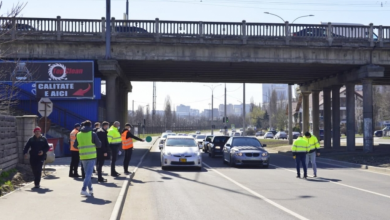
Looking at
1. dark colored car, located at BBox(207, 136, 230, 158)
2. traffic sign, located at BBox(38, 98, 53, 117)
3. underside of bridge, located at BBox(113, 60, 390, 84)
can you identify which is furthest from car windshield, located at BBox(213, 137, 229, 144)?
traffic sign, located at BBox(38, 98, 53, 117)

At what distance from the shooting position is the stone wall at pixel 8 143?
15177mm

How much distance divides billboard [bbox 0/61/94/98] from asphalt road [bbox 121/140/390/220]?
14.0m

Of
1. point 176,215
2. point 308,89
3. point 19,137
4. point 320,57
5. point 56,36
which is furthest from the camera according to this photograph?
point 308,89

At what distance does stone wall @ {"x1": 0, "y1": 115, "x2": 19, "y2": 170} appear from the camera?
598 inches

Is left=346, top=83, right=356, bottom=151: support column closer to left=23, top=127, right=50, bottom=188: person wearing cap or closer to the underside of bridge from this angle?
Answer: the underside of bridge

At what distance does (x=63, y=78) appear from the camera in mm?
31375

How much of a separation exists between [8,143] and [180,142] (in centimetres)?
845

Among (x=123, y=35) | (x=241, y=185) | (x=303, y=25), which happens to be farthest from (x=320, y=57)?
(x=241, y=185)

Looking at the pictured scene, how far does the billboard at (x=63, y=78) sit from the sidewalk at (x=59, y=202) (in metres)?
17.3

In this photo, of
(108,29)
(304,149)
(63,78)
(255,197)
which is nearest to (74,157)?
(255,197)

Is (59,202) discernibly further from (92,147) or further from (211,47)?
(211,47)

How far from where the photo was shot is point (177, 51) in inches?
1238

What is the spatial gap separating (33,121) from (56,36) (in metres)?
13.5

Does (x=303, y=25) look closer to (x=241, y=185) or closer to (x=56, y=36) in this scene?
(x=56, y=36)
